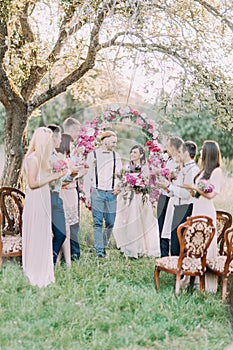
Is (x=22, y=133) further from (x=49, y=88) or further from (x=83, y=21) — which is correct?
(x=83, y=21)

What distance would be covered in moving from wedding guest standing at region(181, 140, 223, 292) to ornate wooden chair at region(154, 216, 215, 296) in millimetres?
157

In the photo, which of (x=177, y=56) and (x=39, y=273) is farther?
(x=177, y=56)

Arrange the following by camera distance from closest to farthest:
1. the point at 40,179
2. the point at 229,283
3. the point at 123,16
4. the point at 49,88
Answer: the point at 40,179 < the point at 229,283 < the point at 123,16 < the point at 49,88

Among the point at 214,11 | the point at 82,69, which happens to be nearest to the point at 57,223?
the point at 82,69

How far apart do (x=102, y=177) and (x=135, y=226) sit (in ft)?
2.85

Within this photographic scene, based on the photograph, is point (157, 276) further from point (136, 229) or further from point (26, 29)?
point (26, 29)

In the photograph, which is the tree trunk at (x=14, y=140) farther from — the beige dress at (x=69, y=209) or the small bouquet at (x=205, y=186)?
the small bouquet at (x=205, y=186)

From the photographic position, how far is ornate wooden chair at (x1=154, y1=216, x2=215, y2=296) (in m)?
4.26

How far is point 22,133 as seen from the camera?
5.64 metres

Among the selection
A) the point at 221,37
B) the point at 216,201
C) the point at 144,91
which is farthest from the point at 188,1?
the point at 216,201

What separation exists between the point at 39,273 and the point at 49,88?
187cm

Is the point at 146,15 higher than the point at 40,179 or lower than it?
higher

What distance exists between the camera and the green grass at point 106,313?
3703 mm

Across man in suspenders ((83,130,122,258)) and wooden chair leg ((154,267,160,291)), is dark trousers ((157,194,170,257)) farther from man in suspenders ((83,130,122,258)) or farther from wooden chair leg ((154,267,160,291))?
wooden chair leg ((154,267,160,291))
